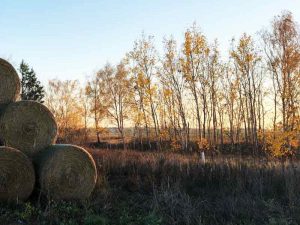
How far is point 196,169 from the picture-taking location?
31.7ft

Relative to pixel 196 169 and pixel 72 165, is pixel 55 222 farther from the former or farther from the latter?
pixel 196 169

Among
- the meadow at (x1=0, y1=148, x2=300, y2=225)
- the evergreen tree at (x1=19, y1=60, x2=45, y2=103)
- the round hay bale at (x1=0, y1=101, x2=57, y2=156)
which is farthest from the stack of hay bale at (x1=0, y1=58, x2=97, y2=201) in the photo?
the evergreen tree at (x1=19, y1=60, x2=45, y2=103)

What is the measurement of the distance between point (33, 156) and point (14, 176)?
110 centimetres

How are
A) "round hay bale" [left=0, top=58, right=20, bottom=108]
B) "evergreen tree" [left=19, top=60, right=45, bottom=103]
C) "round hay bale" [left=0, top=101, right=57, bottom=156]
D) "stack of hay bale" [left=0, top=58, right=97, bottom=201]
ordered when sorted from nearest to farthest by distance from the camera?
"stack of hay bale" [left=0, top=58, right=97, bottom=201] → "round hay bale" [left=0, top=101, right=57, bottom=156] → "round hay bale" [left=0, top=58, right=20, bottom=108] → "evergreen tree" [left=19, top=60, right=45, bottom=103]

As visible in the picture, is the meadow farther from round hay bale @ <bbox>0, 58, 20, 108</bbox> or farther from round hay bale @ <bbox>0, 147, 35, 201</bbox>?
round hay bale @ <bbox>0, 58, 20, 108</bbox>

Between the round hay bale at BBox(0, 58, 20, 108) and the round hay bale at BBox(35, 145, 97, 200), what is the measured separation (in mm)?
1754

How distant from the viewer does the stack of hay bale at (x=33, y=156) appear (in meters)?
7.40

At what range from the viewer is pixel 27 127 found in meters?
8.45

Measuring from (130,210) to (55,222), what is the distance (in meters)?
1.51

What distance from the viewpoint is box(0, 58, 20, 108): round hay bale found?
29.0 feet

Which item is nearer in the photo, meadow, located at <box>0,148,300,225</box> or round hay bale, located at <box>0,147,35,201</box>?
meadow, located at <box>0,148,300,225</box>

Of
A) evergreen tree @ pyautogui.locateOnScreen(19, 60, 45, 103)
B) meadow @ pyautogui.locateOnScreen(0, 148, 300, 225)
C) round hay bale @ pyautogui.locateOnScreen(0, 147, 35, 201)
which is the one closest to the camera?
meadow @ pyautogui.locateOnScreen(0, 148, 300, 225)

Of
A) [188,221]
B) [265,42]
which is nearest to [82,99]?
[265,42]

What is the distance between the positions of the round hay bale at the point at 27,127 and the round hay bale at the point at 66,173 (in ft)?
1.44
